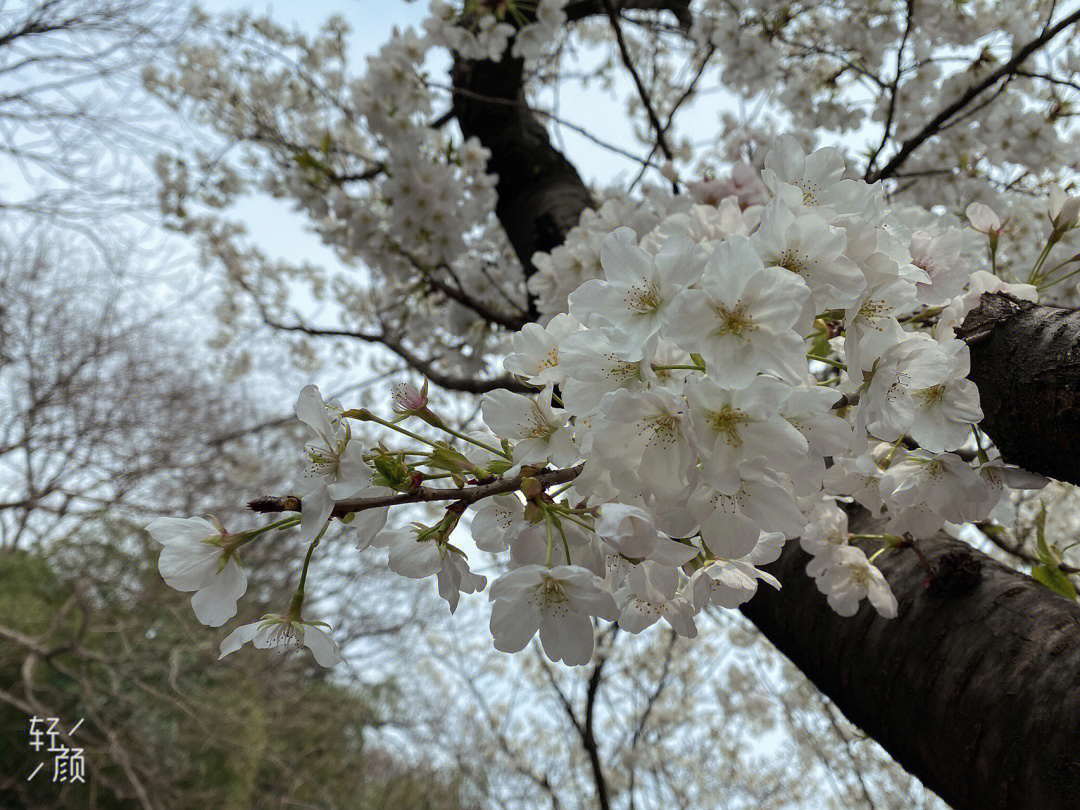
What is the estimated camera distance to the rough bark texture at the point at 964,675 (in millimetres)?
648

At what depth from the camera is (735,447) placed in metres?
0.47

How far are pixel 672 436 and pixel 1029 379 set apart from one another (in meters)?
0.38

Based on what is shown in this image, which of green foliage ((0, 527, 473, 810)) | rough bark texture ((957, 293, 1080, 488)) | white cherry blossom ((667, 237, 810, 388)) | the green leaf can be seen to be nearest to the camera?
white cherry blossom ((667, 237, 810, 388))

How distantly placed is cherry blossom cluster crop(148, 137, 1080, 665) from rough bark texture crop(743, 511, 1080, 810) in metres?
0.19

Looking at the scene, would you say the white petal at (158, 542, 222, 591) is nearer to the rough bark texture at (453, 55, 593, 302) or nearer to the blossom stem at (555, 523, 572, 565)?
the blossom stem at (555, 523, 572, 565)

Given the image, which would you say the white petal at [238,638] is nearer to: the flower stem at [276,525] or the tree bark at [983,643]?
the flower stem at [276,525]

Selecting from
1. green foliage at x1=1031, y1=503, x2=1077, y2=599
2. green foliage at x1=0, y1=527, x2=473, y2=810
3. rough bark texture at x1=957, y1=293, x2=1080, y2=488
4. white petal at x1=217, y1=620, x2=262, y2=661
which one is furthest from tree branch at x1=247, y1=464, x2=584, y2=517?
green foliage at x1=0, y1=527, x2=473, y2=810

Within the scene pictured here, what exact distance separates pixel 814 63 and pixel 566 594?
3.04 m

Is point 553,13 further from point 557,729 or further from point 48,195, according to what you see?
point 557,729

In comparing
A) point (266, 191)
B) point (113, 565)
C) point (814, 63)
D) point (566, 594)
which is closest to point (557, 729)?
point (113, 565)

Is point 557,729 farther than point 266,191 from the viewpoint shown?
Yes

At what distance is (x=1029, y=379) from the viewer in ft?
1.99

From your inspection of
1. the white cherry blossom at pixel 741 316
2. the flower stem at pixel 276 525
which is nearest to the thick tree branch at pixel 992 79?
the white cherry blossom at pixel 741 316

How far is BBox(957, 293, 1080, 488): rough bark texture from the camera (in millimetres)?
580
